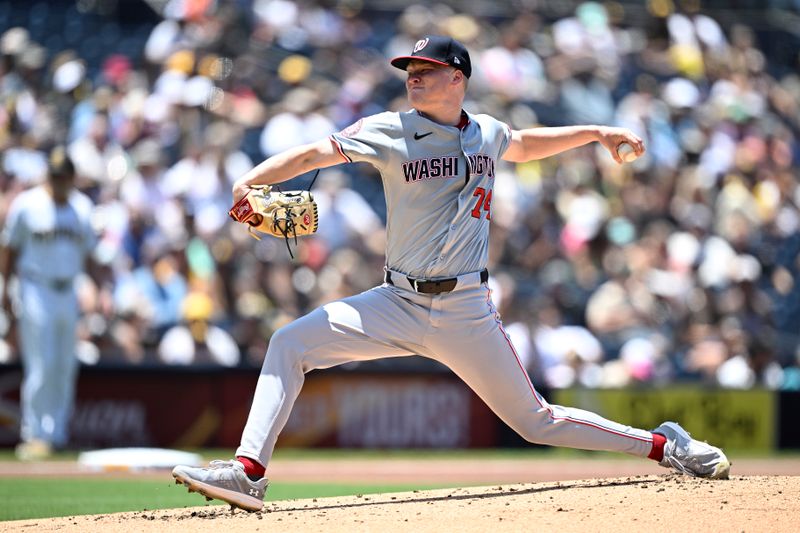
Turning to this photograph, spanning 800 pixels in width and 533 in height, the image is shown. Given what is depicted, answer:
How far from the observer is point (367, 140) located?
17.9ft

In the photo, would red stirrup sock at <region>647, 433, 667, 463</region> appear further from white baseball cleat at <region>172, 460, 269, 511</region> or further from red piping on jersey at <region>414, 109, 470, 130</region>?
white baseball cleat at <region>172, 460, 269, 511</region>

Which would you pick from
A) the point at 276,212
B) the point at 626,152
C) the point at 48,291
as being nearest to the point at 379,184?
the point at 48,291

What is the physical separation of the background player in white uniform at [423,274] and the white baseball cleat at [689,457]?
733mm

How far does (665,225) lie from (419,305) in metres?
9.47

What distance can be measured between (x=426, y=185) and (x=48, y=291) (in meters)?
6.03

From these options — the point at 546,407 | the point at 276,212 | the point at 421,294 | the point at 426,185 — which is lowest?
the point at 546,407

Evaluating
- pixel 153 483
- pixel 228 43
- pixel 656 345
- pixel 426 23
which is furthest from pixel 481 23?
pixel 153 483

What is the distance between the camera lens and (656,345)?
43.7ft

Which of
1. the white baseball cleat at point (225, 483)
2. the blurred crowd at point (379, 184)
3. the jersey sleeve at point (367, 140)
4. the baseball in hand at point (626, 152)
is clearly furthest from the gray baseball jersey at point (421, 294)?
the blurred crowd at point (379, 184)

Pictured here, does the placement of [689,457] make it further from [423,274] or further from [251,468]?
[251,468]

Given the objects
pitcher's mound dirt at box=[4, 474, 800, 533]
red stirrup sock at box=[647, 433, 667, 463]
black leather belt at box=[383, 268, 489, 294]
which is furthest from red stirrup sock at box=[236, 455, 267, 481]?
red stirrup sock at box=[647, 433, 667, 463]

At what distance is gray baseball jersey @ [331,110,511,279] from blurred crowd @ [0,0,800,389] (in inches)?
256

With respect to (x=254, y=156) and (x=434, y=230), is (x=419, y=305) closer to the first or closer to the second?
(x=434, y=230)

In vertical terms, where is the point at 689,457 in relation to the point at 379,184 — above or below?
below
